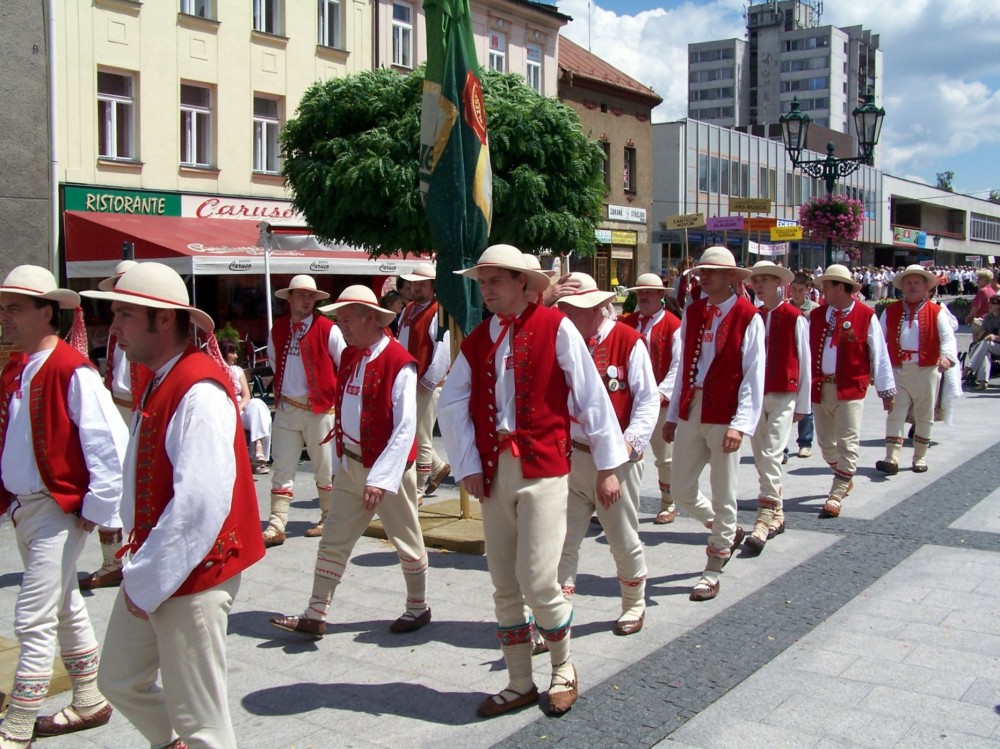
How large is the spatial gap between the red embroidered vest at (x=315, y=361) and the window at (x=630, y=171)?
33.3 meters

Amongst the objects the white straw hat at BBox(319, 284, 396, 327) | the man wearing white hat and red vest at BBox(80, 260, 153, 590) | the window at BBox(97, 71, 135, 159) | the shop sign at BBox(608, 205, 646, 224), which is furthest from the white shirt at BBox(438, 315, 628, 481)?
the shop sign at BBox(608, 205, 646, 224)

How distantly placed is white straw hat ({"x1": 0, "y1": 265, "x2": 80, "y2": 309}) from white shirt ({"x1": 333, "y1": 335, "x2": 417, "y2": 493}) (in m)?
1.58

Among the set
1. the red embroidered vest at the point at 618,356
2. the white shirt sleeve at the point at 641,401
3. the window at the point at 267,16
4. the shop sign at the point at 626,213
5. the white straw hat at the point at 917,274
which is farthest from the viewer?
the shop sign at the point at 626,213

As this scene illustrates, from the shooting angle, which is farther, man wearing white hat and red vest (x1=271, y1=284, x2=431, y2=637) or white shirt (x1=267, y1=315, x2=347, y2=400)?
white shirt (x1=267, y1=315, x2=347, y2=400)

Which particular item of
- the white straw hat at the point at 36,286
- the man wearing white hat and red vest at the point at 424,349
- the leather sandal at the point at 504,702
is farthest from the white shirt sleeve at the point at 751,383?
the white straw hat at the point at 36,286

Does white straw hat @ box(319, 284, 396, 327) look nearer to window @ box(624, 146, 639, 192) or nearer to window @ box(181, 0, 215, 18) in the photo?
window @ box(181, 0, 215, 18)

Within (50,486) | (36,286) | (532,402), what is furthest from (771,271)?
(50,486)

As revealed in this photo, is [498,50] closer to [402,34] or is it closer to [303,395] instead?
[402,34]

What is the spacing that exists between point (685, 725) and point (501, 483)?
1288 mm

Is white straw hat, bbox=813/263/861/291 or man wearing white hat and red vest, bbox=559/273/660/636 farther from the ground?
white straw hat, bbox=813/263/861/291

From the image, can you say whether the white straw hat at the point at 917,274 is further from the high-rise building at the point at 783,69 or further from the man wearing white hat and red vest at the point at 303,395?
the high-rise building at the point at 783,69

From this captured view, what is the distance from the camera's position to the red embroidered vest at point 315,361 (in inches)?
305

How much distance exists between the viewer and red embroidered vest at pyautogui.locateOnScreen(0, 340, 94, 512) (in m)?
4.25

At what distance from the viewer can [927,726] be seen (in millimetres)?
4293
